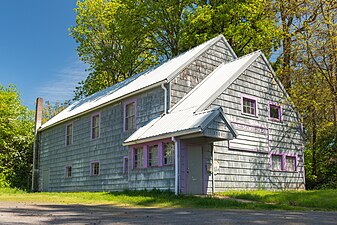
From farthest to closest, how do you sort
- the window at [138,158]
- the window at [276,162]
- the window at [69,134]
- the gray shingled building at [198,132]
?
1. the window at [69,134]
2. the window at [276,162]
3. the window at [138,158]
4. the gray shingled building at [198,132]

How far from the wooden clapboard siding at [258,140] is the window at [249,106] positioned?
288mm

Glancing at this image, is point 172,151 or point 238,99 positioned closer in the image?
point 172,151

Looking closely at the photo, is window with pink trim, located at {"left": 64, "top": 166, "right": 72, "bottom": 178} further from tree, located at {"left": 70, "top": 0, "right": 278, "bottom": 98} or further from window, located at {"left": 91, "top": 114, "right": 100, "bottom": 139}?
tree, located at {"left": 70, "top": 0, "right": 278, "bottom": 98}

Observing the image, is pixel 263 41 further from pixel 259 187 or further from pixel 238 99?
pixel 259 187

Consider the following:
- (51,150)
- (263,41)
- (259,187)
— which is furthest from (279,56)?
(51,150)

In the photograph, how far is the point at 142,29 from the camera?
107 ft

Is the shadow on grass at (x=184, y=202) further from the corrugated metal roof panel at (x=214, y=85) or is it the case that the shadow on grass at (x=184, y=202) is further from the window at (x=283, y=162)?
the window at (x=283, y=162)

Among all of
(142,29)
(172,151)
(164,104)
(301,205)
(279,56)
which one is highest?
(142,29)

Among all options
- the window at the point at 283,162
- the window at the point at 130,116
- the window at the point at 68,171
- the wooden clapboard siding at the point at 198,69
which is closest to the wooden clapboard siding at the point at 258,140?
the window at the point at 283,162

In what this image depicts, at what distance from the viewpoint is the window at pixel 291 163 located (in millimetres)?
20823

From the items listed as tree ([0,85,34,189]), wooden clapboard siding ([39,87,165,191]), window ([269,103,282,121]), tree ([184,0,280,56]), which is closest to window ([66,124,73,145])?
wooden clapboard siding ([39,87,165,191])

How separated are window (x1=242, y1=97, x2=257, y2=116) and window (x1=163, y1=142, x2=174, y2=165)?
4.61 metres

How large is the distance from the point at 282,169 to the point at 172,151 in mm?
7020

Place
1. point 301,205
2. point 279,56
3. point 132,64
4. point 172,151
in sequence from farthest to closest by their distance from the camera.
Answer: point 132,64 < point 279,56 < point 172,151 < point 301,205
